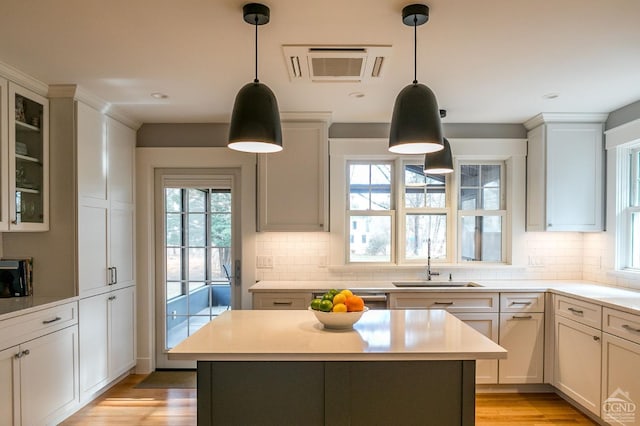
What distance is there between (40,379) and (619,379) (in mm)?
3788

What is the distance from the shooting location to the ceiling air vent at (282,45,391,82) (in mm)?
2236

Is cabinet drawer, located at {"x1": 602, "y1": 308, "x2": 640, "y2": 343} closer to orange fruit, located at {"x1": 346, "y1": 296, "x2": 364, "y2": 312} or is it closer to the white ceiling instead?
the white ceiling

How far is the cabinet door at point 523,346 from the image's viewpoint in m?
3.41

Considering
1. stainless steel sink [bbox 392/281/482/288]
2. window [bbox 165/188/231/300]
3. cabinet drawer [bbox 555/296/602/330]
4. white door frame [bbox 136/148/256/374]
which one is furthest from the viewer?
window [bbox 165/188/231/300]

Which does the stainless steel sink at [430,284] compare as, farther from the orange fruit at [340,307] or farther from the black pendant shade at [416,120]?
the black pendant shade at [416,120]

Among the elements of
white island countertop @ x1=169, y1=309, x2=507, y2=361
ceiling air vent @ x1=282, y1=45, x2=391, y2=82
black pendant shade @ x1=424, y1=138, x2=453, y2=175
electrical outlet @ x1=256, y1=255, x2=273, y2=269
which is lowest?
white island countertop @ x1=169, y1=309, x2=507, y2=361

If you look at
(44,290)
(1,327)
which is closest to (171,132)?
(44,290)

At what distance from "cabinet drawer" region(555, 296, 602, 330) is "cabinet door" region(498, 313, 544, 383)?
21 cm

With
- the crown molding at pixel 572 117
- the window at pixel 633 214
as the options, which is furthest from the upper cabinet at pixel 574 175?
the window at pixel 633 214

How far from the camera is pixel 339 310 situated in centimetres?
199

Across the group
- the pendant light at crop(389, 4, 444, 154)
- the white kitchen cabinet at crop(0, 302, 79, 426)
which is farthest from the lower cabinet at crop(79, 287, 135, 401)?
the pendant light at crop(389, 4, 444, 154)

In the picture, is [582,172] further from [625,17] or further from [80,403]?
[80,403]

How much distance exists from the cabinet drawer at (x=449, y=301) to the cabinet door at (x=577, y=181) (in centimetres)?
92

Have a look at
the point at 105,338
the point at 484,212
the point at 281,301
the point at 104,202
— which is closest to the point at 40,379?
the point at 105,338
